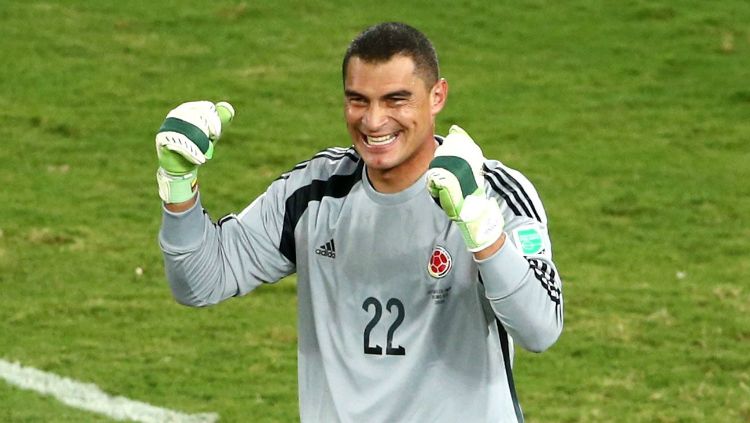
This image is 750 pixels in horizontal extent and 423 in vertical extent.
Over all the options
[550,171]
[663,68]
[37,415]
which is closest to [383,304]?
[37,415]

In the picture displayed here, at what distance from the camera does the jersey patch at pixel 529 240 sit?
4.46 m

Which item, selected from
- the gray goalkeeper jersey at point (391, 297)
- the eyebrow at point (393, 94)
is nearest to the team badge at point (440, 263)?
the gray goalkeeper jersey at point (391, 297)

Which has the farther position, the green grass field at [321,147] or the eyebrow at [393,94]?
the green grass field at [321,147]

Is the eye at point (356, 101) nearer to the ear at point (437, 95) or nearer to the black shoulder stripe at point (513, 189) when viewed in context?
the ear at point (437, 95)

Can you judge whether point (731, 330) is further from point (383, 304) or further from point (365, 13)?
point (365, 13)

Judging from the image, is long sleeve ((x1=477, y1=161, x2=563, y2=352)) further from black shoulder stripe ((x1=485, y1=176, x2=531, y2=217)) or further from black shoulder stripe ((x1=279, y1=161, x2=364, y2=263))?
black shoulder stripe ((x1=279, y1=161, x2=364, y2=263))

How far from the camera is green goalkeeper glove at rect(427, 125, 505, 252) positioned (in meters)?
4.23

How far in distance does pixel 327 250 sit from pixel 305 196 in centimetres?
19

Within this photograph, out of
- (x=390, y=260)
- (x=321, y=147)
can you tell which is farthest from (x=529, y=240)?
(x=321, y=147)

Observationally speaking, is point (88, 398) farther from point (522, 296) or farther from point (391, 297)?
point (522, 296)

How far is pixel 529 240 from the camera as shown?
4.48m

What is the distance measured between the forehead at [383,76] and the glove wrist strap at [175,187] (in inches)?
20.8

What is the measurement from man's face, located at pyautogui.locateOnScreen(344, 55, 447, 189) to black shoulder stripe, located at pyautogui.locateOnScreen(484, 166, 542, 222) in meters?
0.24

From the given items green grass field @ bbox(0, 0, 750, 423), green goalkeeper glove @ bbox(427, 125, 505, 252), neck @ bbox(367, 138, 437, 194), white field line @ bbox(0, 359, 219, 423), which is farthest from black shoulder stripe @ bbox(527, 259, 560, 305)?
white field line @ bbox(0, 359, 219, 423)
